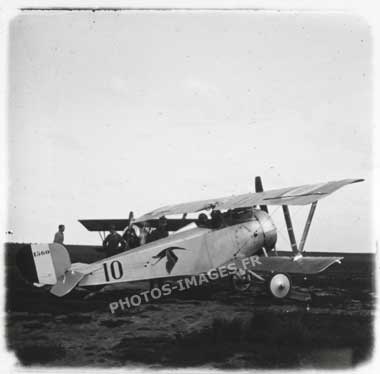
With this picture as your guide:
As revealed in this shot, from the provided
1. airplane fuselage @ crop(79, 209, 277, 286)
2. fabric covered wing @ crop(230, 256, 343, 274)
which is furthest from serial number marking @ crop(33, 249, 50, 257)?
fabric covered wing @ crop(230, 256, 343, 274)

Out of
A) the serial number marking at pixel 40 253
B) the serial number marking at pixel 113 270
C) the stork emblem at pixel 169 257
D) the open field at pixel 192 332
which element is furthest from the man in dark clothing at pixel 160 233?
the serial number marking at pixel 40 253

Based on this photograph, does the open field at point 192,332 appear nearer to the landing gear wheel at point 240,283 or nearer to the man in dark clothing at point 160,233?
the landing gear wheel at point 240,283

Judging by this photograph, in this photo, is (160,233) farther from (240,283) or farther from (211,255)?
(240,283)

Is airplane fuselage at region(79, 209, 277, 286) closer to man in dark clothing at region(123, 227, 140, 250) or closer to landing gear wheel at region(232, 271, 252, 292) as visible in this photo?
landing gear wheel at region(232, 271, 252, 292)

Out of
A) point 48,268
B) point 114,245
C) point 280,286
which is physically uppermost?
point 48,268

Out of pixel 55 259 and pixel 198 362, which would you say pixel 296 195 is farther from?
pixel 55 259

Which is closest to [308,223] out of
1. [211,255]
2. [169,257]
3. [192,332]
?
[211,255]
